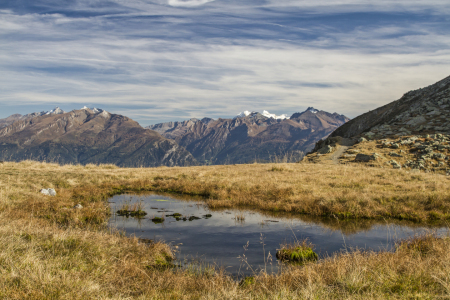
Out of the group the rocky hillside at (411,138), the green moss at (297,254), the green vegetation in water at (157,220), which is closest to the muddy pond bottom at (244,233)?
the green vegetation in water at (157,220)

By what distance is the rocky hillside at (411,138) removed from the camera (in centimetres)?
4203

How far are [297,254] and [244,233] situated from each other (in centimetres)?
458

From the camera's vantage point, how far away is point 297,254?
12352 mm

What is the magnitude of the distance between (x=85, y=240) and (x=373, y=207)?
18392mm

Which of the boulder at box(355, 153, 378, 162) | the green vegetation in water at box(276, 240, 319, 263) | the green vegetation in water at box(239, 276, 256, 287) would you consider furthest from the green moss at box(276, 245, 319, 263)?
the boulder at box(355, 153, 378, 162)

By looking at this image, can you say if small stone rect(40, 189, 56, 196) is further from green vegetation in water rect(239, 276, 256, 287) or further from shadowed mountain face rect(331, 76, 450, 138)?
shadowed mountain face rect(331, 76, 450, 138)

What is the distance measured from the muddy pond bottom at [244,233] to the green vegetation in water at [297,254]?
43 cm

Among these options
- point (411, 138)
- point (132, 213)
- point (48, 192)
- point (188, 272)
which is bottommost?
point (132, 213)

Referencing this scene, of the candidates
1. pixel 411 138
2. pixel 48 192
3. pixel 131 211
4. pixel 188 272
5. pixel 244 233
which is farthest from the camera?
pixel 411 138

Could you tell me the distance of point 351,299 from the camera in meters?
6.55

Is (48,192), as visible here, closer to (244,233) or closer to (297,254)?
(244,233)

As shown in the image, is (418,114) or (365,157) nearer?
(365,157)

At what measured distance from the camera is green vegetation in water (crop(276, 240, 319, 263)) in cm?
1214

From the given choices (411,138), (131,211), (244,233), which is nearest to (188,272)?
(244,233)
